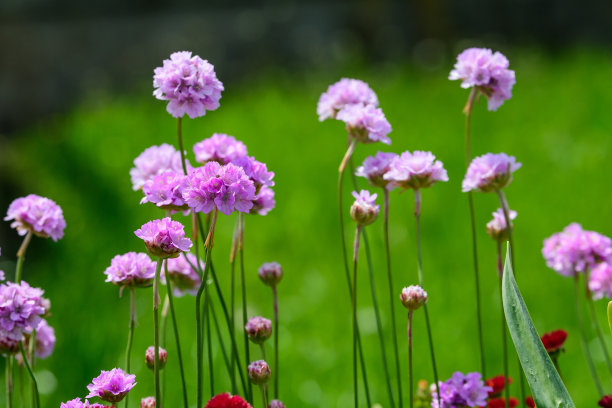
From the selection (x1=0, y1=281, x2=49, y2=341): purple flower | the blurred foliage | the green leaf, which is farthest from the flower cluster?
the blurred foliage

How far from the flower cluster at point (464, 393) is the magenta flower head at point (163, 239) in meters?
0.33

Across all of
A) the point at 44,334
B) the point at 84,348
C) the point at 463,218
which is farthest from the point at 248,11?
the point at 44,334

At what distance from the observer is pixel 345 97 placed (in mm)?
890

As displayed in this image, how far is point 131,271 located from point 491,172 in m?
0.38

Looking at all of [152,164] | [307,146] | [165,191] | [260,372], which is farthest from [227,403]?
[307,146]

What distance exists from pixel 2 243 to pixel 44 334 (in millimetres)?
1886

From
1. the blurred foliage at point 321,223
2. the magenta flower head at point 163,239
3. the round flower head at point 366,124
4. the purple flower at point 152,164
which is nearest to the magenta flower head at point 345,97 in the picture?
the round flower head at point 366,124

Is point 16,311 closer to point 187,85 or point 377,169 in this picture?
point 187,85

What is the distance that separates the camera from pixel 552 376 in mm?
730

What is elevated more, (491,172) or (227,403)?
(491,172)

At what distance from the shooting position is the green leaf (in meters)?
0.73

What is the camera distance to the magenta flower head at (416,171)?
0.78m

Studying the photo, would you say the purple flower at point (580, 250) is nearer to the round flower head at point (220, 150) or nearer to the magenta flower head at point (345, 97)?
the magenta flower head at point (345, 97)

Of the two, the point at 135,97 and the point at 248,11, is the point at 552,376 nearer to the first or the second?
the point at 135,97
